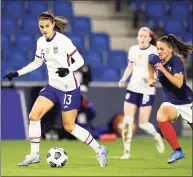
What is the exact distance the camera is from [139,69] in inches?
517

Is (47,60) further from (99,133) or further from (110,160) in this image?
(99,133)

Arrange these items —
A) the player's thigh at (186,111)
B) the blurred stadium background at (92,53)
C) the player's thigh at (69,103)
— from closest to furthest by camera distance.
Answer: the player's thigh at (69,103) < the player's thigh at (186,111) < the blurred stadium background at (92,53)

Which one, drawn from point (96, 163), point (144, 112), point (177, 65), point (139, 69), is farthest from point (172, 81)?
point (144, 112)

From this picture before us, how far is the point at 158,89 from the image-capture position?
18484 mm

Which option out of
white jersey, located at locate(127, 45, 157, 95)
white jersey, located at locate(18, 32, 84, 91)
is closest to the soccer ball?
white jersey, located at locate(18, 32, 84, 91)

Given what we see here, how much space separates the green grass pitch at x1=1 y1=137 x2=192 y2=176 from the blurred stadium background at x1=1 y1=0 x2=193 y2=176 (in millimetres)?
40

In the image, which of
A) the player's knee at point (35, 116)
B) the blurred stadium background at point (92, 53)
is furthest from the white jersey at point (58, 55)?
the blurred stadium background at point (92, 53)

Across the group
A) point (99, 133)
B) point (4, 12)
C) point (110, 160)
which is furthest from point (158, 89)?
point (110, 160)

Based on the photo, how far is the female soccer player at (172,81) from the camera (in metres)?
10.2

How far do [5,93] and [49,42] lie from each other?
692 centimetres

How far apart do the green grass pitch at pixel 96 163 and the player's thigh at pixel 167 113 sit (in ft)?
2.22

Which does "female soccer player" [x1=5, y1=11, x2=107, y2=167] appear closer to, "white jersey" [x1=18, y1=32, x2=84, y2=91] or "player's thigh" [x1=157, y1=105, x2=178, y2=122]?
"white jersey" [x1=18, y1=32, x2=84, y2=91]

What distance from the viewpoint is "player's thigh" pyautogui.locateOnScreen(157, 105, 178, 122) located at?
35.2ft

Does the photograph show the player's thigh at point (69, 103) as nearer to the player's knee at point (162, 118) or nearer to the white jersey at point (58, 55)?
the white jersey at point (58, 55)
